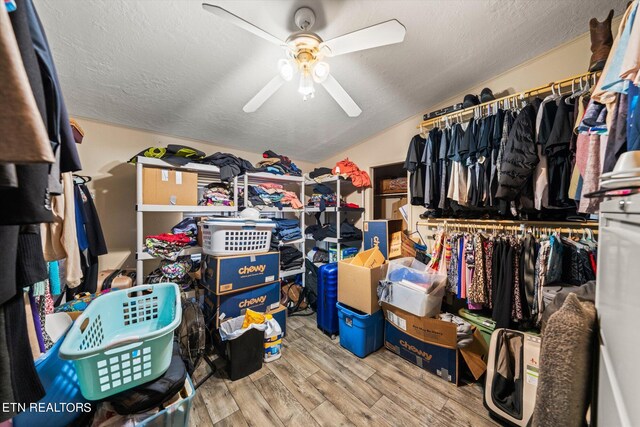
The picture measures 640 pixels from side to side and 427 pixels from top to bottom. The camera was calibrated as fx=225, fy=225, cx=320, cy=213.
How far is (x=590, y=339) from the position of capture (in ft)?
1.63

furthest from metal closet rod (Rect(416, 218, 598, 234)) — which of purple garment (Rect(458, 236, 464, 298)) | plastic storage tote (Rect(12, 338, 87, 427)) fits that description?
plastic storage tote (Rect(12, 338, 87, 427))

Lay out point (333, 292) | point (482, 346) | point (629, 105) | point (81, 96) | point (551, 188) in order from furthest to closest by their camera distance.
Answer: point (333, 292) < point (81, 96) < point (482, 346) < point (551, 188) < point (629, 105)

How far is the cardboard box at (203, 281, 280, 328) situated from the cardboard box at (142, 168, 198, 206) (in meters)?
0.86

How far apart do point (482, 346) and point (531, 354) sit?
39 centimetres

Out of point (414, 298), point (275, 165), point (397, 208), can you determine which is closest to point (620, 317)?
point (414, 298)

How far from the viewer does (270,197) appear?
2656 millimetres

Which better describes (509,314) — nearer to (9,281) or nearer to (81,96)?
(9,281)

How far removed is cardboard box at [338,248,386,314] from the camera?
6.10 ft

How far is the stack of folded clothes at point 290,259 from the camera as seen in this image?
263 centimetres

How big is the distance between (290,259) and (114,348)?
6.09 feet

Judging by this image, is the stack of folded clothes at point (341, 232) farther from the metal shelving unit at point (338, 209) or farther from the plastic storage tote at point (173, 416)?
the plastic storage tote at point (173, 416)

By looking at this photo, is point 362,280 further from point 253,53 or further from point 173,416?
point 253,53

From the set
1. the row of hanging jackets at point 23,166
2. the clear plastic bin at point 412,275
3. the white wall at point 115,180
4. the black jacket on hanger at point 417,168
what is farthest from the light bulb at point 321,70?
the white wall at point 115,180

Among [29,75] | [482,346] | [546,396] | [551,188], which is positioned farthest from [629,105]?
[29,75]
